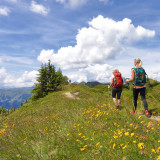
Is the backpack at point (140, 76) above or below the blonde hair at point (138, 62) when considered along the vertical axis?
below

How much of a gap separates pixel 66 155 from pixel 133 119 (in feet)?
6.85

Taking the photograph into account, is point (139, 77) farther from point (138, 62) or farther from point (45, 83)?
point (45, 83)

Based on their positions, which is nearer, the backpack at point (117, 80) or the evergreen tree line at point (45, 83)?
the backpack at point (117, 80)

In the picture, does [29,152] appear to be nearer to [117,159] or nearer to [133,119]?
[117,159]

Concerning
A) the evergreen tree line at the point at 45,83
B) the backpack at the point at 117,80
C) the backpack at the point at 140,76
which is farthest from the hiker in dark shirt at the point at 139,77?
the evergreen tree line at the point at 45,83

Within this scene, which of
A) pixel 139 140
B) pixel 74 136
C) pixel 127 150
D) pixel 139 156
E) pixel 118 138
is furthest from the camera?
pixel 74 136

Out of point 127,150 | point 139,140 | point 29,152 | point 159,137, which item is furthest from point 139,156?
point 29,152

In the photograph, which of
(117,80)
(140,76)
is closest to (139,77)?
(140,76)

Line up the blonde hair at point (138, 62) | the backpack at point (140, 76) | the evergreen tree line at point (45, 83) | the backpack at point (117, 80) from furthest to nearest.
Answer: the evergreen tree line at point (45, 83) → the backpack at point (117, 80) → the blonde hair at point (138, 62) → the backpack at point (140, 76)

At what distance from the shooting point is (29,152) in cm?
302

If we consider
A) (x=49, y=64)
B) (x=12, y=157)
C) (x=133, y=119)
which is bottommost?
(x=12, y=157)

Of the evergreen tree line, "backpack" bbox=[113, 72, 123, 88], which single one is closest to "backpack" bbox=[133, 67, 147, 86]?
"backpack" bbox=[113, 72, 123, 88]

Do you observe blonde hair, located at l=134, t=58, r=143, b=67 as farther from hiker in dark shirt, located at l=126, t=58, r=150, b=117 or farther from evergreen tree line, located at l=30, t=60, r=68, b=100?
evergreen tree line, located at l=30, t=60, r=68, b=100

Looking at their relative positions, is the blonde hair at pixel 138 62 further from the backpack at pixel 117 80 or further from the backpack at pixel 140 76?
the backpack at pixel 117 80
